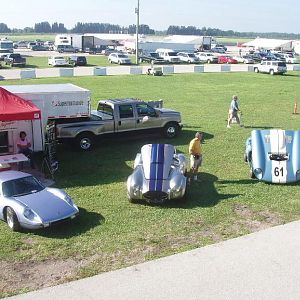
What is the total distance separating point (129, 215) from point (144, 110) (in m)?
7.78

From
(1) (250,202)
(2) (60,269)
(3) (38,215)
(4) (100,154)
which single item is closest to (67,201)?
(3) (38,215)

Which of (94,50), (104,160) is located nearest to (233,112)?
(104,160)

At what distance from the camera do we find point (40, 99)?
1625cm

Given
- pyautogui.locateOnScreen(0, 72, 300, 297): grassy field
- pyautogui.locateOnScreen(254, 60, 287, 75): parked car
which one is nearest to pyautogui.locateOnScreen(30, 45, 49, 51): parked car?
pyautogui.locateOnScreen(254, 60, 287, 75): parked car

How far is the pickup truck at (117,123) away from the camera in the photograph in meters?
16.8

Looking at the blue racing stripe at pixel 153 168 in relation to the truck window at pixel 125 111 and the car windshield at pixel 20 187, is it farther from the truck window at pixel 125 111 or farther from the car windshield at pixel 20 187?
the truck window at pixel 125 111

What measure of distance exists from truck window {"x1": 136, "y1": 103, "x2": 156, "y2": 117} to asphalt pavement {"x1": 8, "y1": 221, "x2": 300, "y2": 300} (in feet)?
30.7

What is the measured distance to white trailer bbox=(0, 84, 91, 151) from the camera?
1548 centimetres

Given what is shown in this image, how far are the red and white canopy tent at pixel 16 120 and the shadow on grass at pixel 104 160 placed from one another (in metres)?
1.31

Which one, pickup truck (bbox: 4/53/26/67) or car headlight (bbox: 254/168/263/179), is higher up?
pickup truck (bbox: 4/53/26/67)

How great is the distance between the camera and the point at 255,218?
11.0 meters

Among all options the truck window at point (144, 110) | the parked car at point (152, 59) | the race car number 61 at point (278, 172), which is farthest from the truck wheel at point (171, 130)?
the parked car at point (152, 59)

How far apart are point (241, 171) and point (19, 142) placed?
23.3 ft

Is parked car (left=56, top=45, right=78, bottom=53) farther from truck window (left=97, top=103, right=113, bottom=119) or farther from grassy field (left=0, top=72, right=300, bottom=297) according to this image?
truck window (left=97, top=103, right=113, bottom=119)
